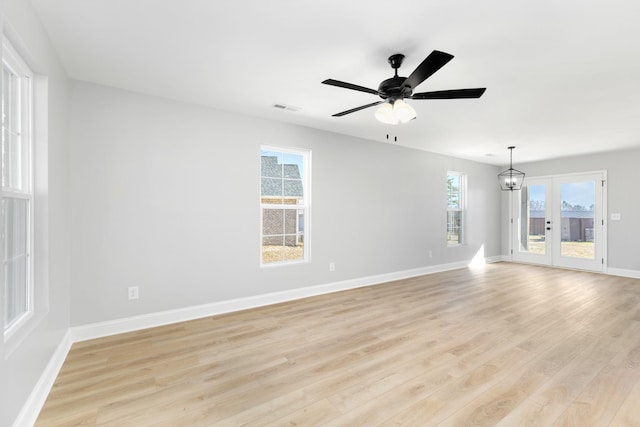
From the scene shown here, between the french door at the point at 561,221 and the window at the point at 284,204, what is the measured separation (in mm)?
5864

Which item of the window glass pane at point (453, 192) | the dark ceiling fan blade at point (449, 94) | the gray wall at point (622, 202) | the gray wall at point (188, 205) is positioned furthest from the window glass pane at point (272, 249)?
the gray wall at point (622, 202)

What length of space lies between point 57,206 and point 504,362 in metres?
3.86

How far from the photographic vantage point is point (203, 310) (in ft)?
11.6

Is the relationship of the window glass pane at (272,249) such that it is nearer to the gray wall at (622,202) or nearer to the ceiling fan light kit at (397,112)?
the ceiling fan light kit at (397,112)

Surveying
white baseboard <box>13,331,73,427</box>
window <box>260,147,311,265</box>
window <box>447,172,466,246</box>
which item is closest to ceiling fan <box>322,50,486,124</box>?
window <box>260,147,311,265</box>

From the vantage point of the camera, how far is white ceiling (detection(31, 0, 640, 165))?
1894 millimetres

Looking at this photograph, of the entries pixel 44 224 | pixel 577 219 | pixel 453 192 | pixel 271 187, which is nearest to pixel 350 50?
pixel 271 187

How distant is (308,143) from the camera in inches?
174

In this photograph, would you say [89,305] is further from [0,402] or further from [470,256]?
[470,256]

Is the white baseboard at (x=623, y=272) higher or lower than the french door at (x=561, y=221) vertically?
lower

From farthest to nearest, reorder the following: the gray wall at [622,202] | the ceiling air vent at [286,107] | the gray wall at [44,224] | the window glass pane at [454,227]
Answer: the window glass pane at [454,227] → the gray wall at [622,202] → the ceiling air vent at [286,107] → the gray wall at [44,224]

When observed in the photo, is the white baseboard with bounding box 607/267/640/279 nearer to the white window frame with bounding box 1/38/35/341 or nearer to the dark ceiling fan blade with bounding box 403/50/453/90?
the dark ceiling fan blade with bounding box 403/50/453/90

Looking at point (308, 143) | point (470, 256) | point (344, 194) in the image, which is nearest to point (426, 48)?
point (308, 143)

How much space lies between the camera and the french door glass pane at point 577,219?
6.29 metres
